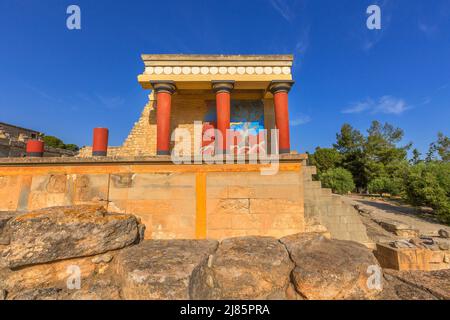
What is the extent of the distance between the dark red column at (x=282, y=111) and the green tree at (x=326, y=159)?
28.8 meters

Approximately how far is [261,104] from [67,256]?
11.0 metres

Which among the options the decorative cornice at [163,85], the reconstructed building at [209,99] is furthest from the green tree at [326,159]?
the decorative cornice at [163,85]

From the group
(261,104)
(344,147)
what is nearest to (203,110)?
(261,104)

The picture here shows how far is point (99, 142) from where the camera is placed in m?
5.25

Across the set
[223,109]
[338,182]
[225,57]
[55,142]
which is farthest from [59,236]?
[55,142]

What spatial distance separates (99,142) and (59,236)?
2628 millimetres

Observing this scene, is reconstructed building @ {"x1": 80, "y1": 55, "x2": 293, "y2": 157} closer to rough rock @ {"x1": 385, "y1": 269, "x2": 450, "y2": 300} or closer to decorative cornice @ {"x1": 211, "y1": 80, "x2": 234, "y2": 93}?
decorative cornice @ {"x1": 211, "y1": 80, "x2": 234, "y2": 93}

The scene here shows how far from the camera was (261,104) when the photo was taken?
12109mm

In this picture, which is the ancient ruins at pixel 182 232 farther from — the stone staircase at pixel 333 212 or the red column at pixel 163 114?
the red column at pixel 163 114

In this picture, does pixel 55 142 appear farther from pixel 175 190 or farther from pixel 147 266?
pixel 147 266

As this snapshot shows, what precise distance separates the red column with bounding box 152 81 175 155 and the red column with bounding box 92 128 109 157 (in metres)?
3.97
